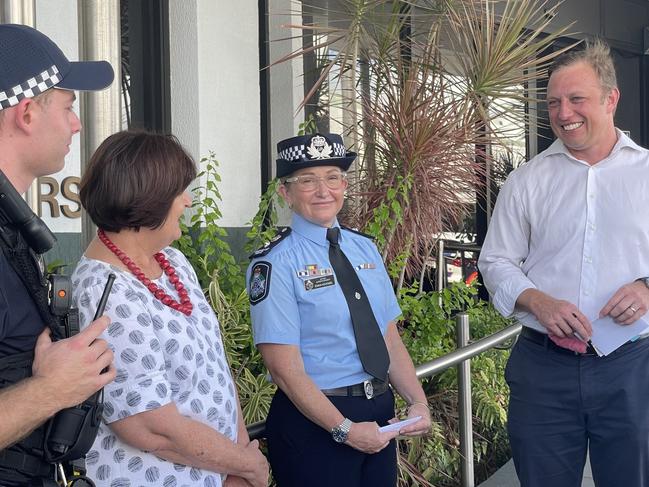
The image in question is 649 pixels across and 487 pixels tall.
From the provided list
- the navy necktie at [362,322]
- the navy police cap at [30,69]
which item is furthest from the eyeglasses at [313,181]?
the navy police cap at [30,69]

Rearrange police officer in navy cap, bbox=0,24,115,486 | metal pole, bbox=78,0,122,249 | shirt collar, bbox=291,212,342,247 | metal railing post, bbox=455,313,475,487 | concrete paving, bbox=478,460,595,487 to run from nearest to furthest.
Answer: police officer in navy cap, bbox=0,24,115,486 → shirt collar, bbox=291,212,342,247 → metal railing post, bbox=455,313,475,487 → metal pole, bbox=78,0,122,249 → concrete paving, bbox=478,460,595,487

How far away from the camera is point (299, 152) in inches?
114

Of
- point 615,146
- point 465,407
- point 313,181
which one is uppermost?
point 615,146

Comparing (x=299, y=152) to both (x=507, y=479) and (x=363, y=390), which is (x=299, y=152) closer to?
(x=363, y=390)

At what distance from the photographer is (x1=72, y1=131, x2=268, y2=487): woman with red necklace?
2004mm

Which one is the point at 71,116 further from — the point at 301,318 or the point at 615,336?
the point at 615,336

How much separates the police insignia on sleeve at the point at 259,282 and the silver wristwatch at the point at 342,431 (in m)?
0.46

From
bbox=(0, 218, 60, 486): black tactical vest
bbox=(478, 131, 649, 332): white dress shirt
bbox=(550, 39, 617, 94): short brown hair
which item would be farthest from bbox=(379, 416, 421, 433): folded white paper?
bbox=(550, 39, 617, 94): short brown hair

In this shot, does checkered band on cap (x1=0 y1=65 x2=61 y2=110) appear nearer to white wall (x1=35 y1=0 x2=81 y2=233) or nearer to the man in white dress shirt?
the man in white dress shirt

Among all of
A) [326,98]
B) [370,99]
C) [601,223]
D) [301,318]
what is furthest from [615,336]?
[326,98]

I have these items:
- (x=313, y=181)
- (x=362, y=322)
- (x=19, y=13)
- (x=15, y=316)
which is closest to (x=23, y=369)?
(x=15, y=316)

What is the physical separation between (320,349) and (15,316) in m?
1.25

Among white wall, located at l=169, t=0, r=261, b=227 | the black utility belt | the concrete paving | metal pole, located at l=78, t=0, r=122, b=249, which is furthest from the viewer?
white wall, located at l=169, t=0, r=261, b=227

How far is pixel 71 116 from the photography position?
187cm
